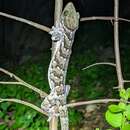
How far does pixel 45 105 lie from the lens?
1.63 metres

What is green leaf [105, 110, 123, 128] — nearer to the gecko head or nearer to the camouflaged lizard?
the camouflaged lizard

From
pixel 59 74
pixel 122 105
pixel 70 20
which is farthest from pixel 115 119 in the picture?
pixel 70 20

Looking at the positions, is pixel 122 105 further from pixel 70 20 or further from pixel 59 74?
pixel 70 20

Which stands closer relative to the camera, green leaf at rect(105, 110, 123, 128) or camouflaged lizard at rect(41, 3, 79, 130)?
green leaf at rect(105, 110, 123, 128)

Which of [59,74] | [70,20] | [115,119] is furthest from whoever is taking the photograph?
[70,20]

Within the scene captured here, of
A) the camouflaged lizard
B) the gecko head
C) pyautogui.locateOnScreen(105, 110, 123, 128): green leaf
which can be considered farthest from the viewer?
the gecko head

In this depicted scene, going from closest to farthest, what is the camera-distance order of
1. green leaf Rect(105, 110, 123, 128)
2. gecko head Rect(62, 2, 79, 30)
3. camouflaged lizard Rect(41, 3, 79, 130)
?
green leaf Rect(105, 110, 123, 128) < camouflaged lizard Rect(41, 3, 79, 130) < gecko head Rect(62, 2, 79, 30)

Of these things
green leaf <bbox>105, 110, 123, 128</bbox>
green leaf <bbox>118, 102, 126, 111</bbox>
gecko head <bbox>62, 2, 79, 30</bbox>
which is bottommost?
green leaf <bbox>105, 110, 123, 128</bbox>

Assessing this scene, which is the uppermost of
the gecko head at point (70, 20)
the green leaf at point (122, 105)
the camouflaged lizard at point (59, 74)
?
the gecko head at point (70, 20)

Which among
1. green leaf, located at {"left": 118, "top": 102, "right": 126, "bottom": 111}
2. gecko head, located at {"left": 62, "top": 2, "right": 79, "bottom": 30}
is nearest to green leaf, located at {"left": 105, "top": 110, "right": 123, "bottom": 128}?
green leaf, located at {"left": 118, "top": 102, "right": 126, "bottom": 111}

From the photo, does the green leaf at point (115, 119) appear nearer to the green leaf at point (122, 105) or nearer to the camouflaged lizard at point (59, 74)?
the green leaf at point (122, 105)

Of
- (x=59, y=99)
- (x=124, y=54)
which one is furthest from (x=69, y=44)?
(x=124, y=54)

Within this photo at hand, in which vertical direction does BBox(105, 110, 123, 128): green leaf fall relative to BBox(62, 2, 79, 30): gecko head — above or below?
below

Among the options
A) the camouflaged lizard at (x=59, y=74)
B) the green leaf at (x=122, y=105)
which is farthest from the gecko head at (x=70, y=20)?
the green leaf at (x=122, y=105)
